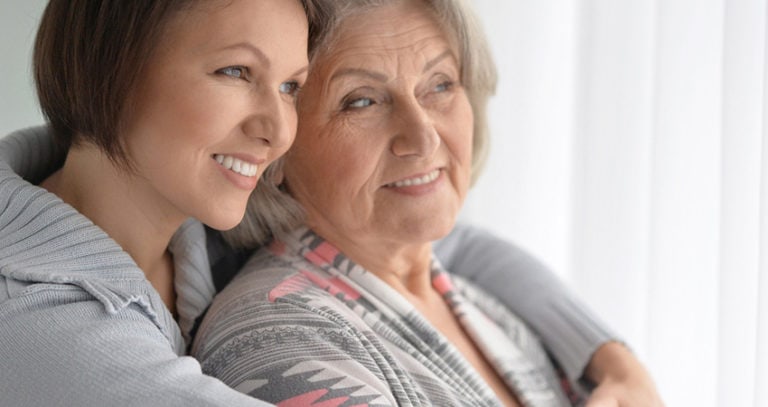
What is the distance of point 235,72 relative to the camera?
53.5 inches

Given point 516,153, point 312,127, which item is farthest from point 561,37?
point 312,127

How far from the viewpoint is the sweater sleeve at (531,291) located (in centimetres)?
190

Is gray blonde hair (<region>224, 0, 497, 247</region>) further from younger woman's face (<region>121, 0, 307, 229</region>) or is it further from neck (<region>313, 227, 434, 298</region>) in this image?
younger woman's face (<region>121, 0, 307, 229</region>)

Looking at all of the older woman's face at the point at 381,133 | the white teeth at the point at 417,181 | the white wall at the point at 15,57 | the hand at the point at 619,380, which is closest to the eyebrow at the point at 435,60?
the older woman's face at the point at 381,133

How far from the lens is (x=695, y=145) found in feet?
6.28

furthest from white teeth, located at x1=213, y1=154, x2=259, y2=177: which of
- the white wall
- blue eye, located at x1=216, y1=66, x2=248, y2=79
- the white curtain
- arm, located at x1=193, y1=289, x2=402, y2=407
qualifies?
the white curtain

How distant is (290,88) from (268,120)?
5.3 inches

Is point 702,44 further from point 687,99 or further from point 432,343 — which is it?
point 432,343

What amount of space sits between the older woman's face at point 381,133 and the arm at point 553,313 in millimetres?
392

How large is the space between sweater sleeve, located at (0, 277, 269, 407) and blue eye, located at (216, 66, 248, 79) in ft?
1.22

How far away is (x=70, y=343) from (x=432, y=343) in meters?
0.64

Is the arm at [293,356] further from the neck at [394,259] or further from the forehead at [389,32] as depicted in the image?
the forehead at [389,32]

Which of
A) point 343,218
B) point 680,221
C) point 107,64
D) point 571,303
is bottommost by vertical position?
point 571,303

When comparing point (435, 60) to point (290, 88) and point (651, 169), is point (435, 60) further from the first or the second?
point (651, 169)
